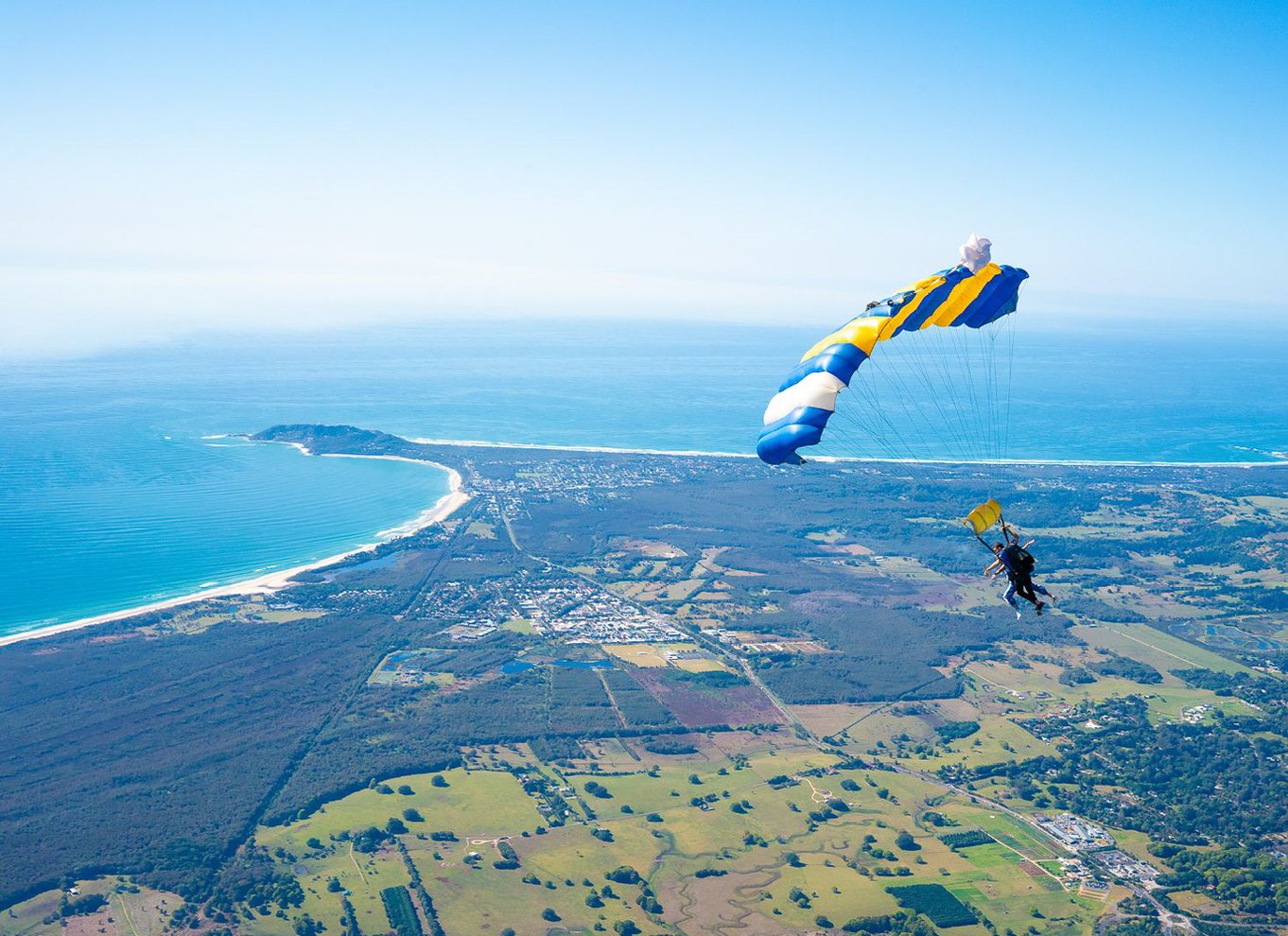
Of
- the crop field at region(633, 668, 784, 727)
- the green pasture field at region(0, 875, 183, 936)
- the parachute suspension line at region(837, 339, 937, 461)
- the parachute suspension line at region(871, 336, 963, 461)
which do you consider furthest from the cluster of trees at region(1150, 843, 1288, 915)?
the parachute suspension line at region(871, 336, 963, 461)

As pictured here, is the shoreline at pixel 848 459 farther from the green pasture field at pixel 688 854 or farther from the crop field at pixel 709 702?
the green pasture field at pixel 688 854

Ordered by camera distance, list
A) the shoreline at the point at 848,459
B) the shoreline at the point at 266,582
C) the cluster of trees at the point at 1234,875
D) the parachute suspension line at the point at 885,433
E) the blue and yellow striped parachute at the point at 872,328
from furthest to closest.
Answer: the parachute suspension line at the point at 885,433
the shoreline at the point at 848,459
the shoreline at the point at 266,582
the cluster of trees at the point at 1234,875
the blue and yellow striped parachute at the point at 872,328

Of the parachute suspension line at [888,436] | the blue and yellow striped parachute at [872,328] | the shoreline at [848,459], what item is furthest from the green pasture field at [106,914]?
the parachute suspension line at [888,436]

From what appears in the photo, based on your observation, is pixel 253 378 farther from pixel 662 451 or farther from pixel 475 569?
pixel 475 569

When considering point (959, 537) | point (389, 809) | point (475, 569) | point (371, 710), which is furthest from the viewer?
point (959, 537)

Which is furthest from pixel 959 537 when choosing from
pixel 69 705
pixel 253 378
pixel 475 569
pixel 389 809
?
pixel 253 378

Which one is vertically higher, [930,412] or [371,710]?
[930,412]

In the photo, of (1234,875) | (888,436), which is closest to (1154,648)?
(1234,875)
